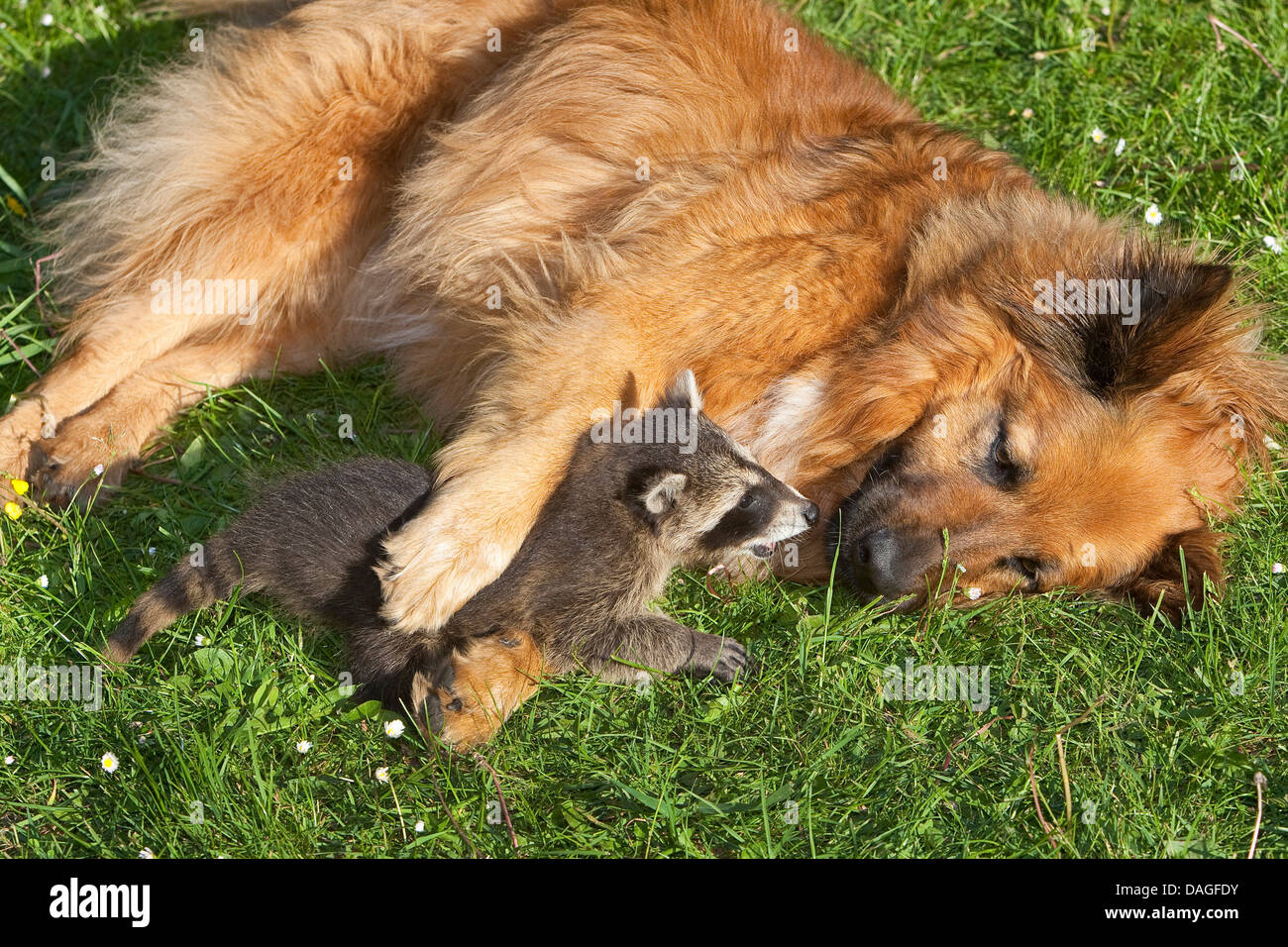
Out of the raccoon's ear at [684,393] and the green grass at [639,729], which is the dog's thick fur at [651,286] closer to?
the raccoon's ear at [684,393]

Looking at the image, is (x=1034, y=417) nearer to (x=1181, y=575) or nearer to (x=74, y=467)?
(x=1181, y=575)

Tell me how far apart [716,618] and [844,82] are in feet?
6.48

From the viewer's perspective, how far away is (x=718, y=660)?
3.35 m

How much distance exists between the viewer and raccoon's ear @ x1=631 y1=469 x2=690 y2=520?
10.4 ft

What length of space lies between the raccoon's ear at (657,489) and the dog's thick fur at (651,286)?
264mm

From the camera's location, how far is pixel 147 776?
3.00 meters

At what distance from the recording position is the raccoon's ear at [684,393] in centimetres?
318

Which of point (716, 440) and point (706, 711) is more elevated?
point (716, 440)

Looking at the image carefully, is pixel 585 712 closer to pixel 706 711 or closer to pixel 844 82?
pixel 706 711

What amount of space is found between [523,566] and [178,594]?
1009 mm

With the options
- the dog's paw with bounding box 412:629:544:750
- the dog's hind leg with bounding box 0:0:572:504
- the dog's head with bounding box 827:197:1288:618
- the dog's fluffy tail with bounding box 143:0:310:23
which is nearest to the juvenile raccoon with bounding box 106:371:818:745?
the dog's paw with bounding box 412:629:544:750

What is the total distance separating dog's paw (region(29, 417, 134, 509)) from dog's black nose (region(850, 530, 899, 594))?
8.51 ft
